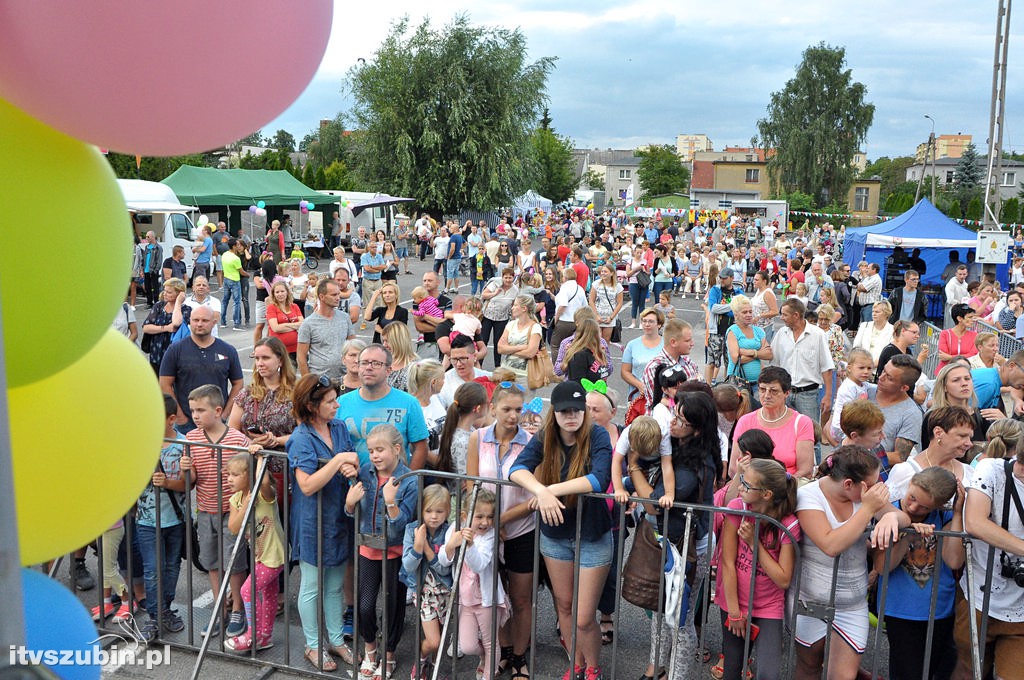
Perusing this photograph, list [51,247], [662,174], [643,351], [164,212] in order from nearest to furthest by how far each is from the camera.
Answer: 1. [51,247]
2. [643,351]
3. [164,212]
4. [662,174]

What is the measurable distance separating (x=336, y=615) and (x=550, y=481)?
57.5 inches

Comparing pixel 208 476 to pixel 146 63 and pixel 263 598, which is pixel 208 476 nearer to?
pixel 263 598

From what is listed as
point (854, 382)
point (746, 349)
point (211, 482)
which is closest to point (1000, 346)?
point (746, 349)

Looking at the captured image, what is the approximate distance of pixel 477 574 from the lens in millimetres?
4457

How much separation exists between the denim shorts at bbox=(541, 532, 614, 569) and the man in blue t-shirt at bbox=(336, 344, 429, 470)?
1042 millimetres

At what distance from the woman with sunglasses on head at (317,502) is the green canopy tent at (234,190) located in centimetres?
2534

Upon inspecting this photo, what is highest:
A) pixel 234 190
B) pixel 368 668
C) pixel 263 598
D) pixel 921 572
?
pixel 234 190

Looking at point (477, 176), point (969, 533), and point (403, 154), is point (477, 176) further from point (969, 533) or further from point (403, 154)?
point (969, 533)

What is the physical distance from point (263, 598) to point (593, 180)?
492ft

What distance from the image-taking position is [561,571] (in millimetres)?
4438

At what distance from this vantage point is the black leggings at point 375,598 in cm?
464

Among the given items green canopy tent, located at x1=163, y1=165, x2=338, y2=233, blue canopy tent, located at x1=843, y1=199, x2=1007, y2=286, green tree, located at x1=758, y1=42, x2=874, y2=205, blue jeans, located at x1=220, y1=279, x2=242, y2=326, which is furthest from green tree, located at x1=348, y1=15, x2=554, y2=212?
green tree, located at x1=758, y1=42, x2=874, y2=205

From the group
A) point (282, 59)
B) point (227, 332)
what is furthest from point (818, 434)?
point (227, 332)

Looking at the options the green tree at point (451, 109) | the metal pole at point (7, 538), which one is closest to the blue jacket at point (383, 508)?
the metal pole at point (7, 538)
